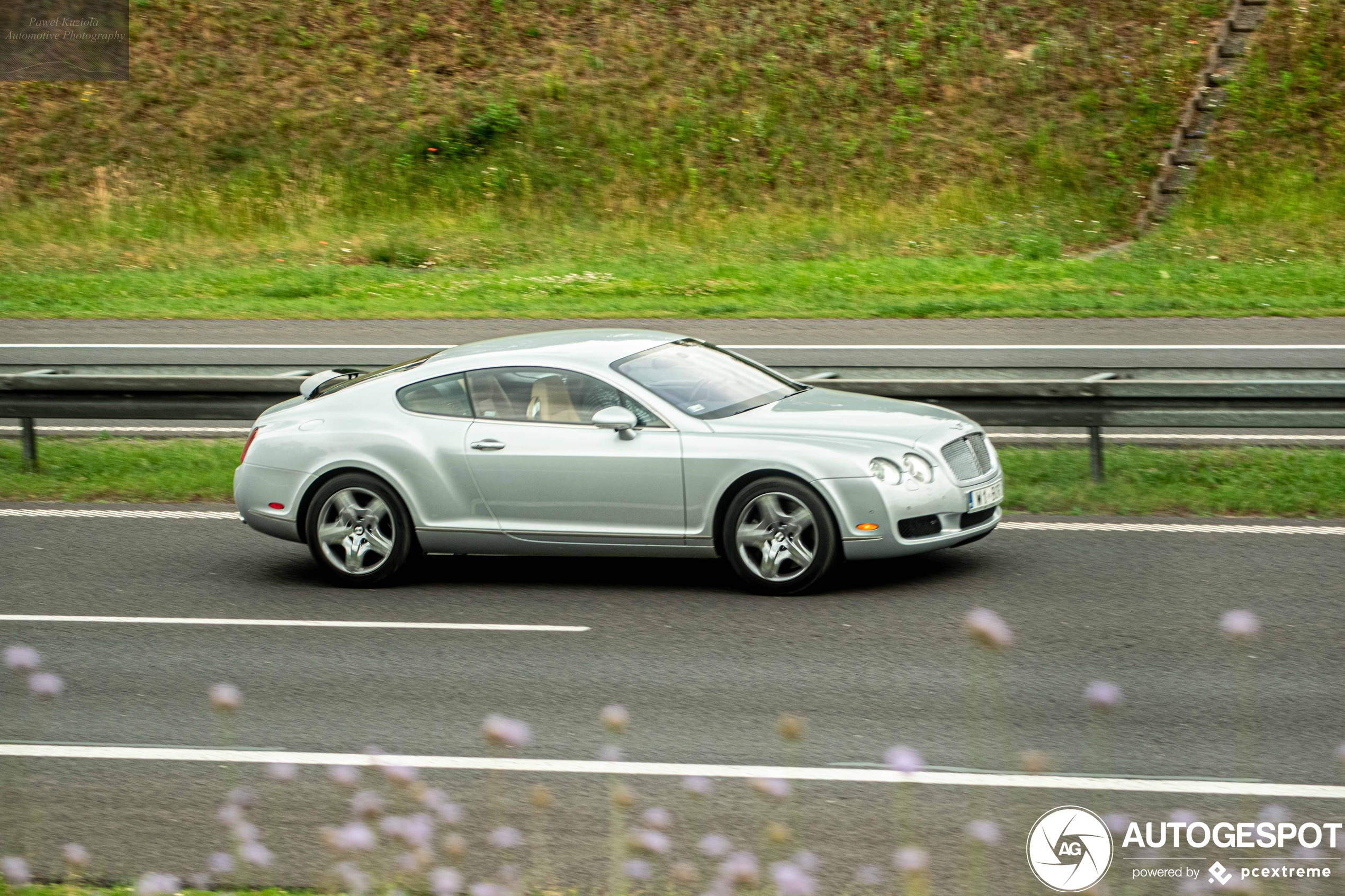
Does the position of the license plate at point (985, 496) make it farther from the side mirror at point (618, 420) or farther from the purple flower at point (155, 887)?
the purple flower at point (155, 887)

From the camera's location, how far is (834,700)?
6504 mm

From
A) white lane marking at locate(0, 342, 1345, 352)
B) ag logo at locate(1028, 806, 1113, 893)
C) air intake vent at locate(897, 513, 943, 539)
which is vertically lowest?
ag logo at locate(1028, 806, 1113, 893)

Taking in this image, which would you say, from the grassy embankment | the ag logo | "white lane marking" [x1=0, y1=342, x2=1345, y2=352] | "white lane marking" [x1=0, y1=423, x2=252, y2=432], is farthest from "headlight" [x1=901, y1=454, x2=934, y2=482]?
the grassy embankment

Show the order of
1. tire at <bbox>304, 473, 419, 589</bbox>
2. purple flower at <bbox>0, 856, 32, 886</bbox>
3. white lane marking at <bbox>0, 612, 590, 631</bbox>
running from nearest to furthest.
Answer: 1. purple flower at <bbox>0, 856, 32, 886</bbox>
2. white lane marking at <bbox>0, 612, 590, 631</bbox>
3. tire at <bbox>304, 473, 419, 589</bbox>

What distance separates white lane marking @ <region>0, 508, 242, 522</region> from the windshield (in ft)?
11.6

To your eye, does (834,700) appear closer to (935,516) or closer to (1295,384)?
(935,516)

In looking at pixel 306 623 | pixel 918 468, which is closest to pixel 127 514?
pixel 306 623

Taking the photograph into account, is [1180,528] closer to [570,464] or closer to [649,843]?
[570,464]

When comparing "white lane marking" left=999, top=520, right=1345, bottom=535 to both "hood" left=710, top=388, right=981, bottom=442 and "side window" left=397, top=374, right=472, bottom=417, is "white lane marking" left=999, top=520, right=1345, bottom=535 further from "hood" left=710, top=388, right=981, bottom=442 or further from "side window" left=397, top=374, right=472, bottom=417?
"side window" left=397, top=374, right=472, bottom=417

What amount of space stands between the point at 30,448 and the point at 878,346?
8.68m

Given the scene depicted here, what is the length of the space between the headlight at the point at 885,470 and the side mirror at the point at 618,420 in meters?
1.34

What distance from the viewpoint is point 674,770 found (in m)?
5.75

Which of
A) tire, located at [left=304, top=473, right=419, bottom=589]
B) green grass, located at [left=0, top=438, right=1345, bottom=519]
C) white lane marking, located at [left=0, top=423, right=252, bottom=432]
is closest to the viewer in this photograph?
tire, located at [left=304, top=473, right=419, bottom=589]

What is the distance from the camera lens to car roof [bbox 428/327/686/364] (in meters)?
8.87
